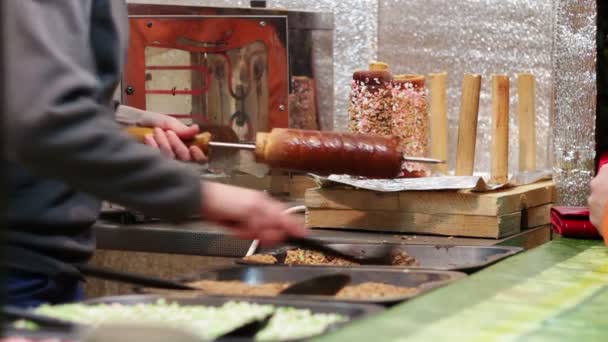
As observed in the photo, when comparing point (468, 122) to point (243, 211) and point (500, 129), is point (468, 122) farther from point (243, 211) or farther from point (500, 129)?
point (243, 211)

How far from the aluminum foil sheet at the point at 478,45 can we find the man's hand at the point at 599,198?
145 cm

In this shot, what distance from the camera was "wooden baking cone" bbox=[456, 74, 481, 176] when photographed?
10.1 feet

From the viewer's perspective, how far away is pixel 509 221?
269cm

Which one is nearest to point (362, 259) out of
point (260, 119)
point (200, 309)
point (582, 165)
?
point (200, 309)

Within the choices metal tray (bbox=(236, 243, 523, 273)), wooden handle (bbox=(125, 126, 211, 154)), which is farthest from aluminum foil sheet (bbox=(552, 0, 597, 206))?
wooden handle (bbox=(125, 126, 211, 154))

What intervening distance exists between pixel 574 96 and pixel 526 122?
0.66 meters

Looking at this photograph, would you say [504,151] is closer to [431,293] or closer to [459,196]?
[459,196]

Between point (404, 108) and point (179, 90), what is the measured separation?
2.81ft

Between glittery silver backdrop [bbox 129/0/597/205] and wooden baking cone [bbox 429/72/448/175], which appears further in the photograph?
glittery silver backdrop [bbox 129/0/597/205]

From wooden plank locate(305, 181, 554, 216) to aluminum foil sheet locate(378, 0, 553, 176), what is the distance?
3.43ft

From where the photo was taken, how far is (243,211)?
56.2 inches

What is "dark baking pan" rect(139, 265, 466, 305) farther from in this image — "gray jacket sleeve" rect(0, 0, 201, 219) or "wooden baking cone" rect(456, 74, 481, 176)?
"wooden baking cone" rect(456, 74, 481, 176)

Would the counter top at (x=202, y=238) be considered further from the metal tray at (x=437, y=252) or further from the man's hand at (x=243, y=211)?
the man's hand at (x=243, y=211)

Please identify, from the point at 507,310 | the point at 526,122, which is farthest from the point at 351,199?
the point at 507,310
